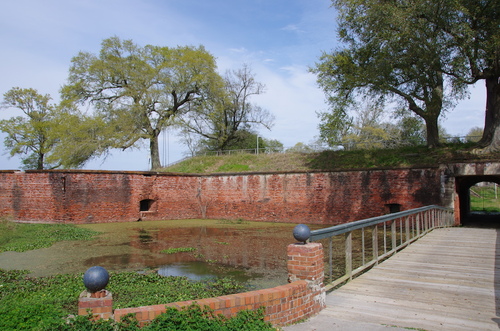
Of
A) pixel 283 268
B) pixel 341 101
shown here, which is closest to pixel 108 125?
pixel 341 101

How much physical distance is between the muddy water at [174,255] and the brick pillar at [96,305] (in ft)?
15.0

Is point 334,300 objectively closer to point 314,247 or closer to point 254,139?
point 314,247

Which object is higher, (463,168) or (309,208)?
(463,168)

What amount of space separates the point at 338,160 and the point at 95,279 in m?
19.2

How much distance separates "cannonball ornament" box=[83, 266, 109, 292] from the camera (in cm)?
299

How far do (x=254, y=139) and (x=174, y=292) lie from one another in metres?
37.3

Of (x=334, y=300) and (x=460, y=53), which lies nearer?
(x=334, y=300)

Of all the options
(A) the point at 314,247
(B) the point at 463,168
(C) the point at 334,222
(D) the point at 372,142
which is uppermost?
(D) the point at 372,142

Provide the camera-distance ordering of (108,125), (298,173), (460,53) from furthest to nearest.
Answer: (108,125) → (298,173) → (460,53)

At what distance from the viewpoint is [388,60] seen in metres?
15.6

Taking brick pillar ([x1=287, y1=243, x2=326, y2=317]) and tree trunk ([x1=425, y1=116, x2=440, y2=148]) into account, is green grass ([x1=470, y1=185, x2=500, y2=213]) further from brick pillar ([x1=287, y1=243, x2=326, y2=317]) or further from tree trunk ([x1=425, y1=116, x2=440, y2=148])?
brick pillar ([x1=287, y1=243, x2=326, y2=317])

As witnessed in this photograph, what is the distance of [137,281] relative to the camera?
7230 mm

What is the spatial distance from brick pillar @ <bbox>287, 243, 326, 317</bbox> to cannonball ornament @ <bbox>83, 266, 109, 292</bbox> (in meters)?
2.21

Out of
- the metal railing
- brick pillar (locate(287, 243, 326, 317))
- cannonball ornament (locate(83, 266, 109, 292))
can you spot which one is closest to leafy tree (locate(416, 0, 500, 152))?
the metal railing
